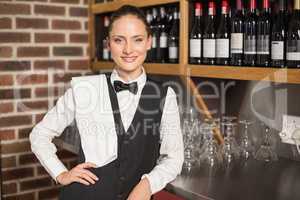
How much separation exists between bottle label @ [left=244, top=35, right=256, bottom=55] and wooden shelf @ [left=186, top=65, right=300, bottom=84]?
80 mm

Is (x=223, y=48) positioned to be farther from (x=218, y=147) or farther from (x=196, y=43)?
(x=218, y=147)

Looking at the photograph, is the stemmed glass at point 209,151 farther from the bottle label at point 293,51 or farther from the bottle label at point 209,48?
the bottle label at point 293,51

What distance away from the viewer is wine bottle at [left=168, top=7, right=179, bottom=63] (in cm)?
179

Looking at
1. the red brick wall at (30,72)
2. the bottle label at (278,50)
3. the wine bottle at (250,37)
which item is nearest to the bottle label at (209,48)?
the wine bottle at (250,37)

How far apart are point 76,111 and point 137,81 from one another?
214 millimetres

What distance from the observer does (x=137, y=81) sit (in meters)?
1.30

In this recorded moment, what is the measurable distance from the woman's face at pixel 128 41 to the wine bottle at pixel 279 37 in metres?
0.47

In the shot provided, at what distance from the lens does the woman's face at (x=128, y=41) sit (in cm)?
120

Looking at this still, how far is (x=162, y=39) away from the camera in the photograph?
1.85 metres

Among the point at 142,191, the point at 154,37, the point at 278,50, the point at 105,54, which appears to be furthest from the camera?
the point at 105,54

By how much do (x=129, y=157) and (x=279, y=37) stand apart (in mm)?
694

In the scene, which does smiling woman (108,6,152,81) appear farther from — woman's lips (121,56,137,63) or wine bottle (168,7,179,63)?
wine bottle (168,7,179,63)

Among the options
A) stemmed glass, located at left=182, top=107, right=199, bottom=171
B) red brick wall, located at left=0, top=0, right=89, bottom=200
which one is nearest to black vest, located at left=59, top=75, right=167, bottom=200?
stemmed glass, located at left=182, top=107, right=199, bottom=171

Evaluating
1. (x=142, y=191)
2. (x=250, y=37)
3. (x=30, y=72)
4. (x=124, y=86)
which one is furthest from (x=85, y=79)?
(x=30, y=72)
